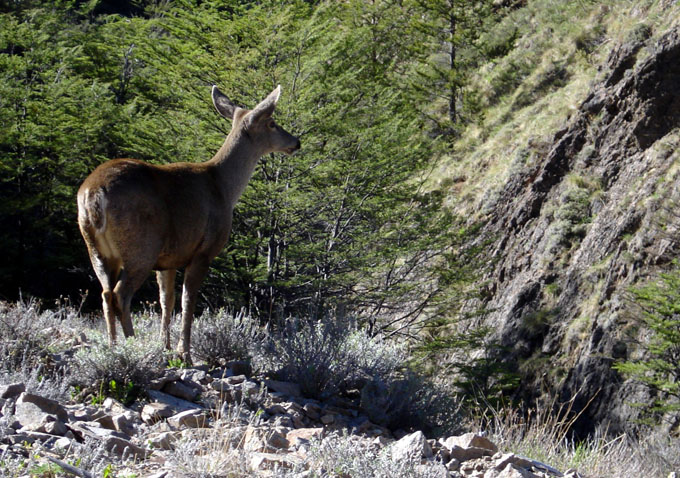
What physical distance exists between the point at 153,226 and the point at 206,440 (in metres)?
2.98

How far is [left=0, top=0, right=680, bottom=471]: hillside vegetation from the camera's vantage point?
13.7 metres

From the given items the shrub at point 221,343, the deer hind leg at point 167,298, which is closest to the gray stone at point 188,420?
the shrub at point 221,343

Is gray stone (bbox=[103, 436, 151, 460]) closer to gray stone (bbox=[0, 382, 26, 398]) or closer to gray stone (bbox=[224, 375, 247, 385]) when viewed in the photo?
gray stone (bbox=[0, 382, 26, 398])

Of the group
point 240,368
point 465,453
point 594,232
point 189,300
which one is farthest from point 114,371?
point 594,232

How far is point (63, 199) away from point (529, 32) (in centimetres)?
2256

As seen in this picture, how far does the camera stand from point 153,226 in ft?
20.8

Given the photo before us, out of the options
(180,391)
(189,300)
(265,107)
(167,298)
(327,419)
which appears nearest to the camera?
(180,391)

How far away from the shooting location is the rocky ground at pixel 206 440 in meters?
3.51

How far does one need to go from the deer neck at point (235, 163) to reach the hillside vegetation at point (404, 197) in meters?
1.94

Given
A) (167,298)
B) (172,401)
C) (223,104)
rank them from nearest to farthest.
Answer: (172,401), (167,298), (223,104)

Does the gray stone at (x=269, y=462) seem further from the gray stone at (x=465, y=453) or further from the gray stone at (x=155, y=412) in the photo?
the gray stone at (x=155, y=412)

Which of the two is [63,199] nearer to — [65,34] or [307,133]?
[307,133]

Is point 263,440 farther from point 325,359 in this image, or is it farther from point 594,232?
point 594,232

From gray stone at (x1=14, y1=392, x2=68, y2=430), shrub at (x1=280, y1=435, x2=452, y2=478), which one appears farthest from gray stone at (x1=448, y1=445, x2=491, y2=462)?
gray stone at (x1=14, y1=392, x2=68, y2=430)
